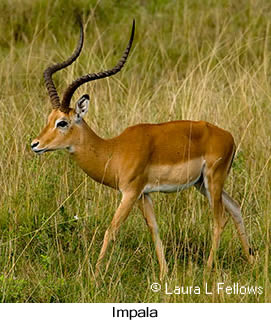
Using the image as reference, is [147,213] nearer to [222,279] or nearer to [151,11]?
[222,279]

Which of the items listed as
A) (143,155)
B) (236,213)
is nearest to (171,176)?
(143,155)

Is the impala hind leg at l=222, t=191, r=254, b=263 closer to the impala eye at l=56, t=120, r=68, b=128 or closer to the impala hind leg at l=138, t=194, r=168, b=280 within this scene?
the impala hind leg at l=138, t=194, r=168, b=280

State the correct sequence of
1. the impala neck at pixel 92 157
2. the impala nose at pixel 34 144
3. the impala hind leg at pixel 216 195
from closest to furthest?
the impala nose at pixel 34 144
the impala neck at pixel 92 157
the impala hind leg at pixel 216 195

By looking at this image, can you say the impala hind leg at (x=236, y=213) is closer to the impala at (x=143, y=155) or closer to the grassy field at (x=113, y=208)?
the impala at (x=143, y=155)

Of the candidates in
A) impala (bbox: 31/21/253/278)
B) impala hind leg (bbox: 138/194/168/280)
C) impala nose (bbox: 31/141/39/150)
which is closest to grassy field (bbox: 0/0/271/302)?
impala hind leg (bbox: 138/194/168/280)

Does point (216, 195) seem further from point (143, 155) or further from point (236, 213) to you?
point (143, 155)

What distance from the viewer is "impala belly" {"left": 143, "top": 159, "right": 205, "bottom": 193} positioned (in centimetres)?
605

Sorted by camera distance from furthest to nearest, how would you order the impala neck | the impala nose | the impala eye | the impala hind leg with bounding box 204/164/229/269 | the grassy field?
the impala hind leg with bounding box 204/164/229/269 < the impala neck < the impala eye < the impala nose < the grassy field

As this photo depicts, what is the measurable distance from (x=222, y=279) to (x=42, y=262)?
4.34 feet

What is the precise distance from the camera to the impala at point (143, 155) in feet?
19.3

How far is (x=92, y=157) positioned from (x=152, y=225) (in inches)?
27.1

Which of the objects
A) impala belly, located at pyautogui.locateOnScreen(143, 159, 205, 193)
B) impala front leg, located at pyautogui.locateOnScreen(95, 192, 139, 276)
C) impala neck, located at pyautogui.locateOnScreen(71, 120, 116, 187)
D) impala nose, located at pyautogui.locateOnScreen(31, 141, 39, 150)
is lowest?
impala front leg, located at pyautogui.locateOnScreen(95, 192, 139, 276)

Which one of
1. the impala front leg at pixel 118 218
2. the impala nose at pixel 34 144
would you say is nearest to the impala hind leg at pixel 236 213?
the impala front leg at pixel 118 218

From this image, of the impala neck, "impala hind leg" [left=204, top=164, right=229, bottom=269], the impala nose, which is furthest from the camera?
"impala hind leg" [left=204, top=164, right=229, bottom=269]
